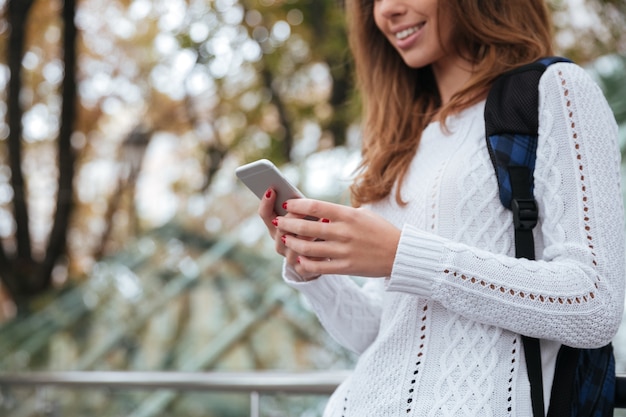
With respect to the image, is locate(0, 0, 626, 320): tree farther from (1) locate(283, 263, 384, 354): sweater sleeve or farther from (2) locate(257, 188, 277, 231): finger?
(2) locate(257, 188, 277, 231): finger

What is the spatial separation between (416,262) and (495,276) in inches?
5.2

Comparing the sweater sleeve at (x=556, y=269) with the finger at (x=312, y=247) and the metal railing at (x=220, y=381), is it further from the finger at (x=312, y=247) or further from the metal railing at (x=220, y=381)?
the metal railing at (x=220, y=381)

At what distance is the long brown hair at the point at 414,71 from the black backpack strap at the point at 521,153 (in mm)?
112

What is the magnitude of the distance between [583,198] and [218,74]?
20.1 ft

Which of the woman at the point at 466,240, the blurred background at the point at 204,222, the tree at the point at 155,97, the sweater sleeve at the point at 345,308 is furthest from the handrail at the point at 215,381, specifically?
the tree at the point at 155,97

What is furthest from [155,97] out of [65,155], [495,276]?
[495,276]

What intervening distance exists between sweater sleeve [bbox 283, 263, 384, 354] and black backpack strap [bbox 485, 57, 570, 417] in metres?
0.48

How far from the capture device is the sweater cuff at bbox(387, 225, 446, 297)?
1389mm

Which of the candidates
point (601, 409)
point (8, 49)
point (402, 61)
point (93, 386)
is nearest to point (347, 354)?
point (93, 386)

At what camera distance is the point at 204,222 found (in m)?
7.64

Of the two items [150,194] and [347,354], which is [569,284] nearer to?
[347,354]

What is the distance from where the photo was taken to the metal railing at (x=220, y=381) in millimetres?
2814

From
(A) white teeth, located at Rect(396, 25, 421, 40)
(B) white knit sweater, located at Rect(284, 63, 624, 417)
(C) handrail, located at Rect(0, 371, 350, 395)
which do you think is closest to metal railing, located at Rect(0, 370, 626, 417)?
(C) handrail, located at Rect(0, 371, 350, 395)

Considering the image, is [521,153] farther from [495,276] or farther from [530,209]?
[495,276]
